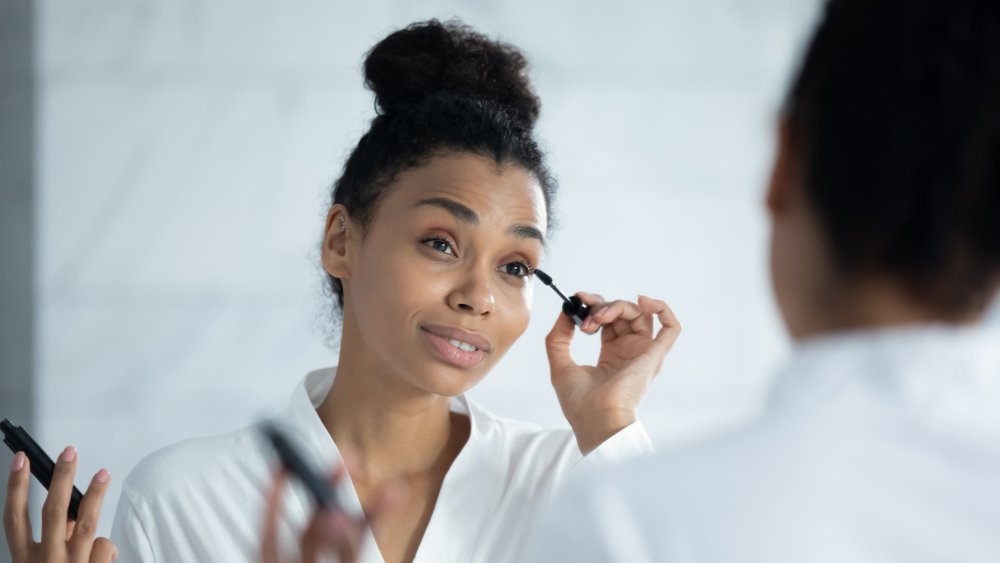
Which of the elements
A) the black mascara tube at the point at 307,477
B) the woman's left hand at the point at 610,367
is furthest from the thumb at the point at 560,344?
the black mascara tube at the point at 307,477

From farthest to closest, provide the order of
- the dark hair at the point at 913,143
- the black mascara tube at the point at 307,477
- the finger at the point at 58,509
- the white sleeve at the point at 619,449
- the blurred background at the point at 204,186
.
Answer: the blurred background at the point at 204,186 < the white sleeve at the point at 619,449 < the finger at the point at 58,509 < the black mascara tube at the point at 307,477 < the dark hair at the point at 913,143

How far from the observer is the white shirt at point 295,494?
1102 mm

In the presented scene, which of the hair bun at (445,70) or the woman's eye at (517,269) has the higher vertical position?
the hair bun at (445,70)

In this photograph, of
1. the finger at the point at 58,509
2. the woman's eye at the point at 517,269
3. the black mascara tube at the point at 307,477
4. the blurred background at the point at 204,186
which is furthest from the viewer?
the blurred background at the point at 204,186

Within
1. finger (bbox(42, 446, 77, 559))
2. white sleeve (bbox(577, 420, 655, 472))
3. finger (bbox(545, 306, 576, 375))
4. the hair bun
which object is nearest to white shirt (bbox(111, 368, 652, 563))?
white sleeve (bbox(577, 420, 655, 472))

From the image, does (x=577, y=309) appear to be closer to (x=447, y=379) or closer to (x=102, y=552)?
(x=447, y=379)

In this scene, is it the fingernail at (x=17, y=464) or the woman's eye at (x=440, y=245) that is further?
the woman's eye at (x=440, y=245)

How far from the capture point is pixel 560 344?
121cm

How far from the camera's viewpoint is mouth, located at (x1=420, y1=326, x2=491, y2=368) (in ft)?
3.58

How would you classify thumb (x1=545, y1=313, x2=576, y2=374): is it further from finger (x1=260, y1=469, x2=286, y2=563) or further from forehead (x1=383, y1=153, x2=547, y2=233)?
finger (x1=260, y1=469, x2=286, y2=563)

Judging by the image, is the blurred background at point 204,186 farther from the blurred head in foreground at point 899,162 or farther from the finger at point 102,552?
the blurred head in foreground at point 899,162

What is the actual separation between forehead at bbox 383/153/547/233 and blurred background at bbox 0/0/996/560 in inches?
23.1

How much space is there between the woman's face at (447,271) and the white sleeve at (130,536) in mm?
300

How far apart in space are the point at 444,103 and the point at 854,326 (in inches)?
31.3
